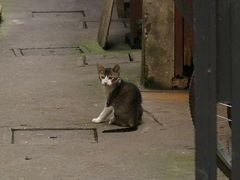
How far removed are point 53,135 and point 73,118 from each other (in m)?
0.55

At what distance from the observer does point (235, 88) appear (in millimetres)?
2713

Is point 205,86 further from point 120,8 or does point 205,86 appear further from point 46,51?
point 120,8

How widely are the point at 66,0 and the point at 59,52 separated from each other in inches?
163

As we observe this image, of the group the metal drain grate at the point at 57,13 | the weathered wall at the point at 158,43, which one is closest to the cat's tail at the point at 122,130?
the weathered wall at the point at 158,43

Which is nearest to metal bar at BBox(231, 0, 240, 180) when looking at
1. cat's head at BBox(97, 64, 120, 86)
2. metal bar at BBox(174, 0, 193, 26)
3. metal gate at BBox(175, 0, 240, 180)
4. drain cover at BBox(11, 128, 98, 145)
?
metal gate at BBox(175, 0, 240, 180)

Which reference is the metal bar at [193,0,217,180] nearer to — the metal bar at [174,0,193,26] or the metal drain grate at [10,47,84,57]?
the metal bar at [174,0,193,26]

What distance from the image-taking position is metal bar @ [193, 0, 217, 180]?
8.84 ft

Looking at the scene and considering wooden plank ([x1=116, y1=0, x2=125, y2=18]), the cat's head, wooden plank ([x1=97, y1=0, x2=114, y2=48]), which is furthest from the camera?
wooden plank ([x1=116, y1=0, x2=125, y2=18])

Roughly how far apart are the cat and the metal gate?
3.83 meters

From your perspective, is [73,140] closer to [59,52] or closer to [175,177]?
[175,177]

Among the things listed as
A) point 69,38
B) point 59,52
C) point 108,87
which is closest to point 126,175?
point 108,87

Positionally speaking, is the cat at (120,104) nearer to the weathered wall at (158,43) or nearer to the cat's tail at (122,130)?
the cat's tail at (122,130)

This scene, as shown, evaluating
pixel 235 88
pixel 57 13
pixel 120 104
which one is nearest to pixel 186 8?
pixel 235 88

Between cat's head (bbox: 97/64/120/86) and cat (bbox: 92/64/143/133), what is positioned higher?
cat's head (bbox: 97/64/120/86)
